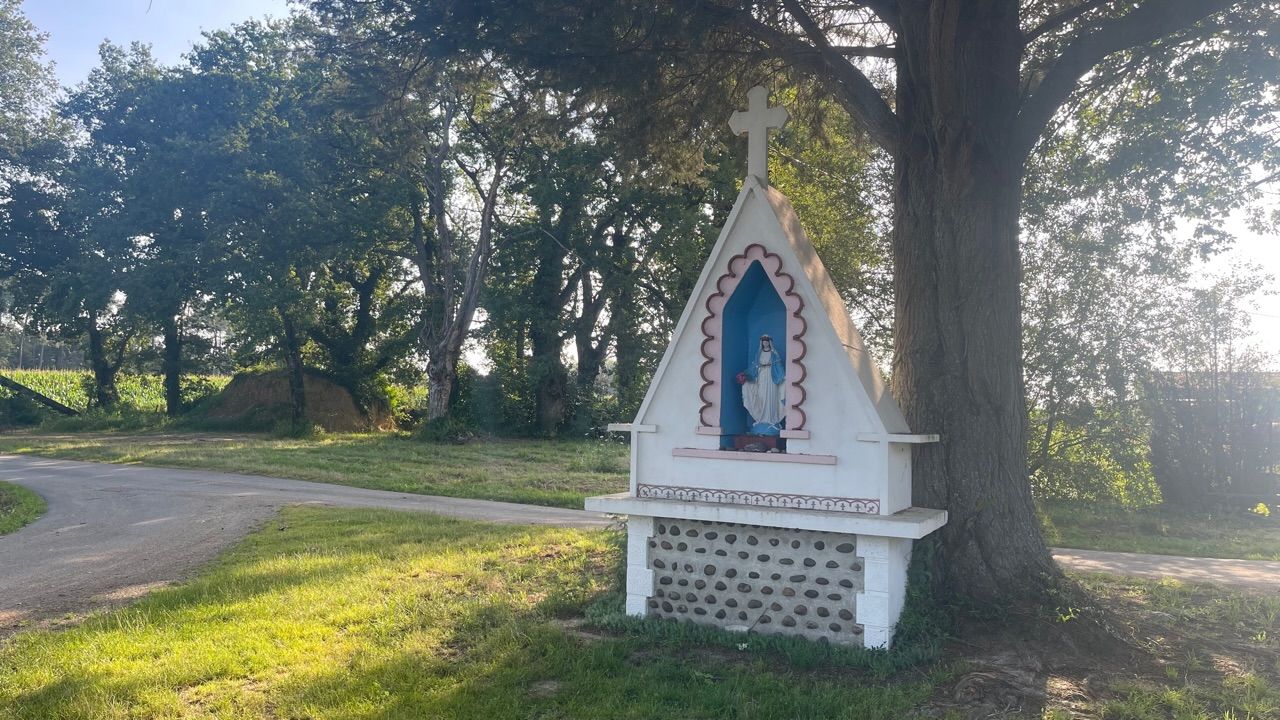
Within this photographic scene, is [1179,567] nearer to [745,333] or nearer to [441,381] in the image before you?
[745,333]

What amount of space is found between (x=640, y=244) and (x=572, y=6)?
20.7 meters

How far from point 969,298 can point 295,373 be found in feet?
85.8

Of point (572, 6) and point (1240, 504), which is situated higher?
point (572, 6)

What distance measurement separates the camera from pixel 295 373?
29.0m

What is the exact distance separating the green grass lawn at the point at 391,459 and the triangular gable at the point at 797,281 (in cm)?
839

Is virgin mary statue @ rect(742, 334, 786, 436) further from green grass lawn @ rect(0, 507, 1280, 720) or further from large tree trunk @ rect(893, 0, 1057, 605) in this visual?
green grass lawn @ rect(0, 507, 1280, 720)

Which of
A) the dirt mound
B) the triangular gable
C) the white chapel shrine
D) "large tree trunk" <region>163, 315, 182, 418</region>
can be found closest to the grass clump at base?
the white chapel shrine

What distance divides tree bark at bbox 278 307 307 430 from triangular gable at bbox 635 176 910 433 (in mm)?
23991

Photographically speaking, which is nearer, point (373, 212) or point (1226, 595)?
point (1226, 595)

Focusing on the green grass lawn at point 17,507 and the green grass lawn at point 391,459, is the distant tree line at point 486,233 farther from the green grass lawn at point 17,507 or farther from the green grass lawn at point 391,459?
the green grass lawn at point 17,507

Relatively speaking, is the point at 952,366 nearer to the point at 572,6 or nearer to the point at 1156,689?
the point at 1156,689

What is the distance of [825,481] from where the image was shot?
→ 642cm

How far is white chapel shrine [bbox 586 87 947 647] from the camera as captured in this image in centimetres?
629

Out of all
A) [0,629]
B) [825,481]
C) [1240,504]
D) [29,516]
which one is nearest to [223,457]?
[29,516]
